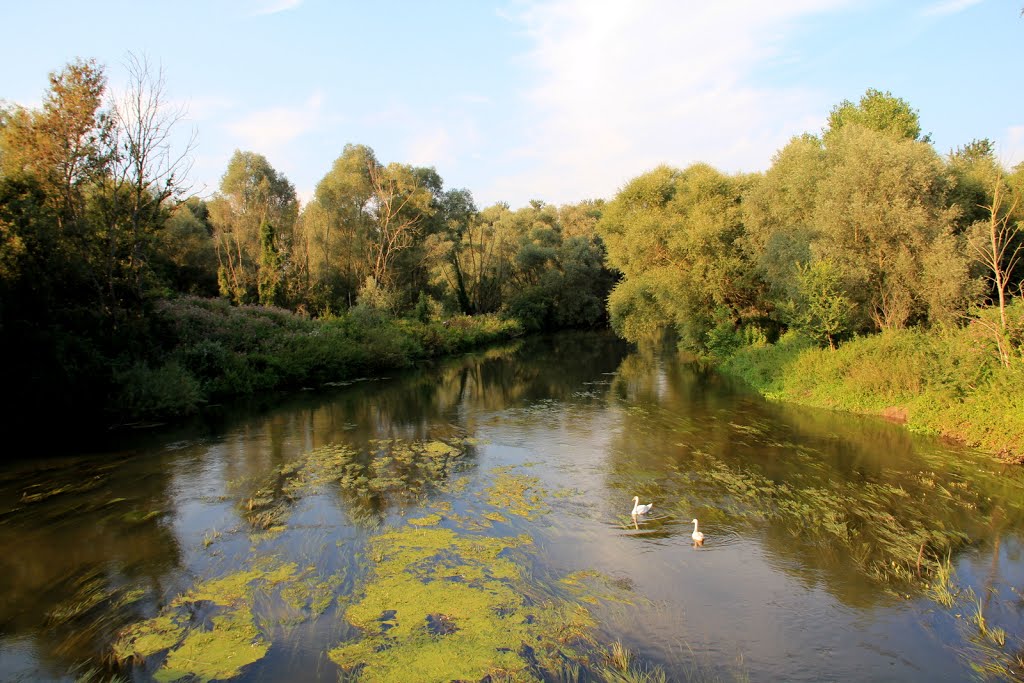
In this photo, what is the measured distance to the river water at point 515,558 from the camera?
5953 millimetres

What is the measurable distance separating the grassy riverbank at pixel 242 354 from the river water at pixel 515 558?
7.85ft

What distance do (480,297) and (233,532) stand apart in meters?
39.1

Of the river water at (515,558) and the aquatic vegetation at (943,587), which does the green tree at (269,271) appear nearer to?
the river water at (515,558)

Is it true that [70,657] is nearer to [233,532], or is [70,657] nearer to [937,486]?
[233,532]

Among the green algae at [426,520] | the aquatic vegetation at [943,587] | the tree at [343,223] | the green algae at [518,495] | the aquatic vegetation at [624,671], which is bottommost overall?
the aquatic vegetation at [943,587]

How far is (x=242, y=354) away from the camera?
21500 mm

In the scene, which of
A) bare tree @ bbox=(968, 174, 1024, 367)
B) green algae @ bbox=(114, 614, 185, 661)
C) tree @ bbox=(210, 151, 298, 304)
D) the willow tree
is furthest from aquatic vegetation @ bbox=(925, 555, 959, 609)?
tree @ bbox=(210, 151, 298, 304)

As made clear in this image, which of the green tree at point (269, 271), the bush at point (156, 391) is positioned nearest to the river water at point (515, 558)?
the bush at point (156, 391)

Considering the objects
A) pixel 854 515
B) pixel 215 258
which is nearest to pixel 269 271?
pixel 215 258

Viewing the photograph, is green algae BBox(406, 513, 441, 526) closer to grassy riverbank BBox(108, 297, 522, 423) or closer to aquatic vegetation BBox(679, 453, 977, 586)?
aquatic vegetation BBox(679, 453, 977, 586)

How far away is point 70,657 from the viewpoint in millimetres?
5965

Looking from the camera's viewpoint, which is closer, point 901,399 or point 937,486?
point 937,486

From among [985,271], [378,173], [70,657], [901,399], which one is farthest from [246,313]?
[985,271]

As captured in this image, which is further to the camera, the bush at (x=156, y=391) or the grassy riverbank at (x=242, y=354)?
the grassy riverbank at (x=242, y=354)
